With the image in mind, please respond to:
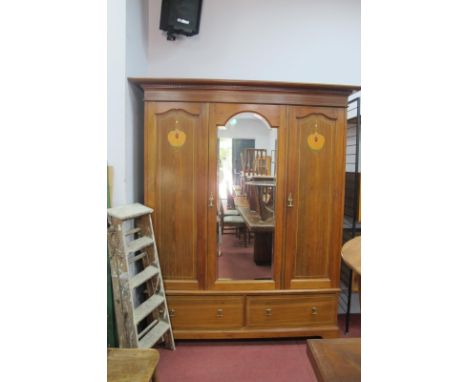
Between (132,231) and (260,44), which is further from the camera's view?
(260,44)

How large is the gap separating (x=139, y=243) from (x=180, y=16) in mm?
1893

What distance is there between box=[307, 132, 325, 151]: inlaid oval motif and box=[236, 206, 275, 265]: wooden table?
68cm

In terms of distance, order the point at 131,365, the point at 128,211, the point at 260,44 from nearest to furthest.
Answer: the point at 131,365 < the point at 128,211 < the point at 260,44

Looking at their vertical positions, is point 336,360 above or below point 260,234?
below

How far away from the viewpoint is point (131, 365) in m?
1.32

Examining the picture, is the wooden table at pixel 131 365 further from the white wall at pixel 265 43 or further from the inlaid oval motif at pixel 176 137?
the white wall at pixel 265 43

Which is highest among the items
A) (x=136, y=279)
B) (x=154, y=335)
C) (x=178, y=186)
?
(x=178, y=186)

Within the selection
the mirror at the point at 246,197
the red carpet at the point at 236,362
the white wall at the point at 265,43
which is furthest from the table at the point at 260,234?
the white wall at the point at 265,43

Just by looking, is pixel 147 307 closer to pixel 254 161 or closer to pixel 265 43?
pixel 254 161

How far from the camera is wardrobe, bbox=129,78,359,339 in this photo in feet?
7.14

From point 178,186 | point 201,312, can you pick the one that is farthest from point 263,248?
A: point 178,186
